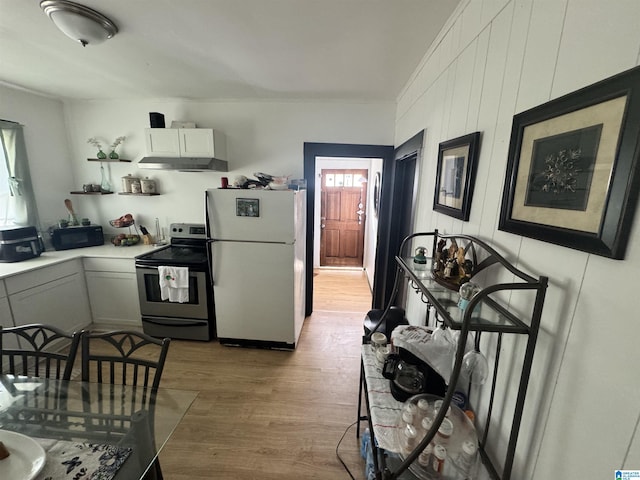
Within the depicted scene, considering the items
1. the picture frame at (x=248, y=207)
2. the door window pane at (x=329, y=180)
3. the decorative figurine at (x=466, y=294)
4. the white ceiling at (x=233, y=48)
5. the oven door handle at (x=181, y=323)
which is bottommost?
the oven door handle at (x=181, y=323)

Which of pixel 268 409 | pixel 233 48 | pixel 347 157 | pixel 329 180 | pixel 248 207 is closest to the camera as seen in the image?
pixel 233 48

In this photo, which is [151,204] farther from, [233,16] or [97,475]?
[97,475]

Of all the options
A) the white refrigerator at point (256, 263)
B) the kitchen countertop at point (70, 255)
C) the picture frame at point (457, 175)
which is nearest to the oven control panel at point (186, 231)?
the kitchen countertop at point (70, 255)

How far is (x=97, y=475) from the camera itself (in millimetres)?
876

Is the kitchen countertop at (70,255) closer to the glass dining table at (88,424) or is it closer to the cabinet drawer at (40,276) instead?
the cabinet drawer at (40,276)

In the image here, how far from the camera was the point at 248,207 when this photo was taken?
2354 millimetres

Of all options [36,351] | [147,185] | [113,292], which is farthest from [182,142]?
[36,351]

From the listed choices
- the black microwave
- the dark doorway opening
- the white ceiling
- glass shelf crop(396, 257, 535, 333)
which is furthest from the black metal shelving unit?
the black microwave

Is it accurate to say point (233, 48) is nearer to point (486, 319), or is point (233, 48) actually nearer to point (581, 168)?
point (581, 168)

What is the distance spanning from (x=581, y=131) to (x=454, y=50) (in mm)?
1057

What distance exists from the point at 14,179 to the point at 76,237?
0.75 meters

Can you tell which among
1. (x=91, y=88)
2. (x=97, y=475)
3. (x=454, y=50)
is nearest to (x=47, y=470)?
(x=97, y=475)

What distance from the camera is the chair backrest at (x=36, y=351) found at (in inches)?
50.9

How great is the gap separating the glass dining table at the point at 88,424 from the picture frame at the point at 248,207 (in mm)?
1486
